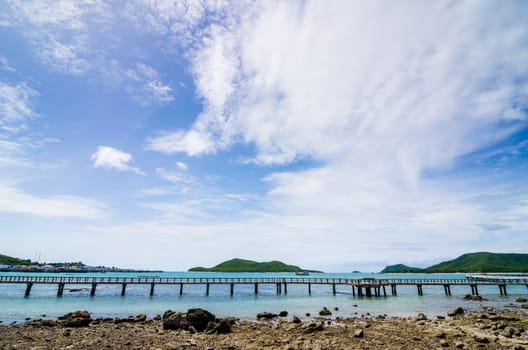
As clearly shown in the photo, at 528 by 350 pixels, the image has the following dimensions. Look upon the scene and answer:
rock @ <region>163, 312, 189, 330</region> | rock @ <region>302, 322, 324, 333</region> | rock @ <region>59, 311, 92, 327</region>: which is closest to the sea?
rock @ <region>59, 311, 92, 327</region>

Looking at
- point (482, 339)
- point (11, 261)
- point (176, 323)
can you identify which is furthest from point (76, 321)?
point (11, 261)

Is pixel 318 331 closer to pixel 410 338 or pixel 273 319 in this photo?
pixel 410 338

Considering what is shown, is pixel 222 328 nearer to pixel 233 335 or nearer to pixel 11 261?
pixel 233 335

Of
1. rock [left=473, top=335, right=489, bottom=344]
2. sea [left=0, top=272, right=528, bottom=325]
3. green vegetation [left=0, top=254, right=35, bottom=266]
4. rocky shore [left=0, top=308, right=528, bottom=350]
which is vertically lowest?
sea [left=0, top=272, right=528, bottom=325]

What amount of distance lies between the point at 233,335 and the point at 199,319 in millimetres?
3280

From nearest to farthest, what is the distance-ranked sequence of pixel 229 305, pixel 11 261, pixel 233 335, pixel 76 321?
1. pixel 233 335
2. pixel 76 321
3. pixel 229 305
4. pixel 11 261

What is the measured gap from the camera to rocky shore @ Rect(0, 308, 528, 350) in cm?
1646

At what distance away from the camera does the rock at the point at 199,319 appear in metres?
21.4

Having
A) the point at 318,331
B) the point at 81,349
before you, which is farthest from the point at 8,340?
the point at 318,331

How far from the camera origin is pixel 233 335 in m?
20.0

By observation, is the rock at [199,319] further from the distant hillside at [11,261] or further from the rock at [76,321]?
the distant hillside at [11,261]

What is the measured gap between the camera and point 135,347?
15.9 m

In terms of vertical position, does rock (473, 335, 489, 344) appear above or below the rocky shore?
above

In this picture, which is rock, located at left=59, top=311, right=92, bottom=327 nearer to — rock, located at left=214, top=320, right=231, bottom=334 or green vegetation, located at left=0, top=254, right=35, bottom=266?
rock, located at left=214, top=320, right=231, bottom=334
